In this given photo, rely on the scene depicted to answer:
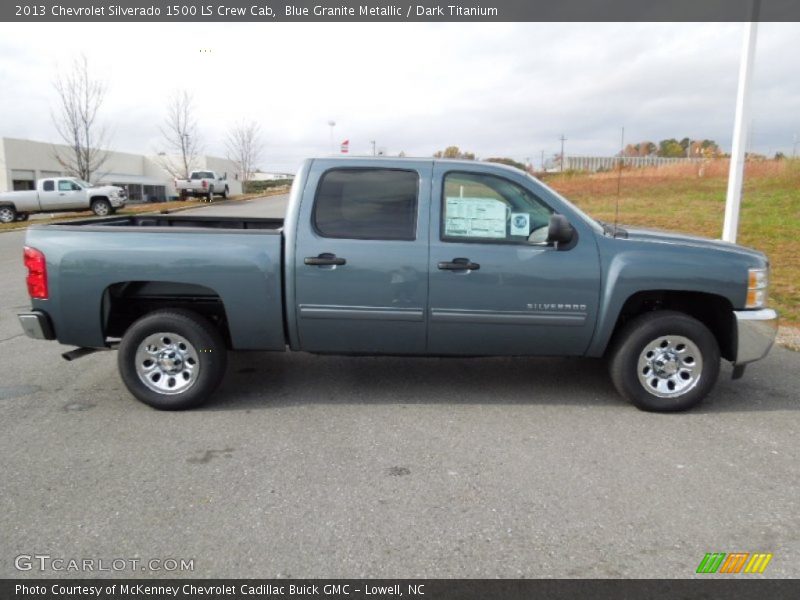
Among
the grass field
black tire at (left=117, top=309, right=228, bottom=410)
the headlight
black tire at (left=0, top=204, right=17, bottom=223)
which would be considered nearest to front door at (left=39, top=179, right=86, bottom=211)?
black tire at (left=0, top=204, right=17, bottom=223)

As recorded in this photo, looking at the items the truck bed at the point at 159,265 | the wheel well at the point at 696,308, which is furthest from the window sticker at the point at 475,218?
the truck bed at the point at 159,265

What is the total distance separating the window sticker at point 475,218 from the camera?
437 centimetres

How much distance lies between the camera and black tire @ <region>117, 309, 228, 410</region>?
441 cm

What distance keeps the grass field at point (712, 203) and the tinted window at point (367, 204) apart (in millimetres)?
5514

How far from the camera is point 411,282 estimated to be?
169 inches

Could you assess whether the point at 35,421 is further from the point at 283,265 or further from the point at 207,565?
the point at 207,565

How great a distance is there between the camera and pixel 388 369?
543 centimetres

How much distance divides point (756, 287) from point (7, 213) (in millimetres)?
27476

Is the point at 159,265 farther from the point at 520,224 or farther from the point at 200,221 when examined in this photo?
the point at 520,224

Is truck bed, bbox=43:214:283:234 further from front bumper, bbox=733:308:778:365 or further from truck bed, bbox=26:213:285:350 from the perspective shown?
front bumper, bbox=733:308:778:365

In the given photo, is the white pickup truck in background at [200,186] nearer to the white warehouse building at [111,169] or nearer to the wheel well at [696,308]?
the white warehouse building at [111,169]
